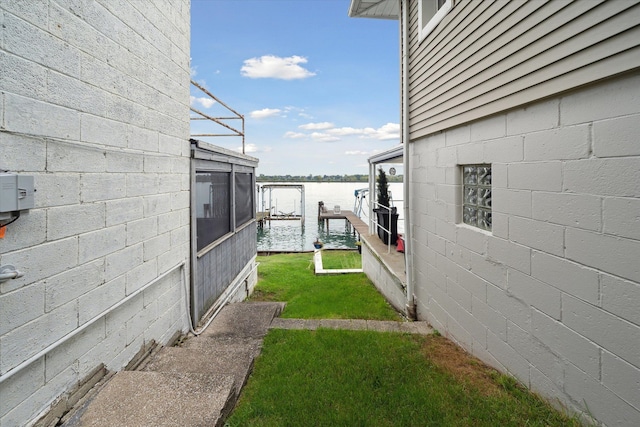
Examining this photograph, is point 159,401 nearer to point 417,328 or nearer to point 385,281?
point 417,328

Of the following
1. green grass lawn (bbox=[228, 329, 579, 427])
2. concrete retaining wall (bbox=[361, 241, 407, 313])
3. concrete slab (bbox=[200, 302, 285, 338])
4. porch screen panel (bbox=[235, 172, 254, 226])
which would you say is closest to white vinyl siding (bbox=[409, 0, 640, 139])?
green grass lawn (bbox=[228, 329, 579, 427])

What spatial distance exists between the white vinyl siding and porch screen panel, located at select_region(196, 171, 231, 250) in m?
3.16

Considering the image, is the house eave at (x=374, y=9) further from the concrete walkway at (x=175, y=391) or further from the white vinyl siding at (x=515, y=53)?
the concrete walkway at (x=175, y=391)

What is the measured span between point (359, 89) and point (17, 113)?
73.9 ft

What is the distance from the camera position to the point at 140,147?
3082 mm

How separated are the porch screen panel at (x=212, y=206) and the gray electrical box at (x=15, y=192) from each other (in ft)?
8.59

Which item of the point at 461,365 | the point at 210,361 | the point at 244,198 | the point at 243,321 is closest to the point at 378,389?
the point at 461,365

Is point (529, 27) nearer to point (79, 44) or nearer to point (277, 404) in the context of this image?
point (79, 44)

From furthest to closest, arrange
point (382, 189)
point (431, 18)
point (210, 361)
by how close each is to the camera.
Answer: point (382, 189)
point (431, 18)
point (210, 361)

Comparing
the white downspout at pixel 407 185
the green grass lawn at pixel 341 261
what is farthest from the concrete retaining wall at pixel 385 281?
the green grass lawn at pixel 341 261

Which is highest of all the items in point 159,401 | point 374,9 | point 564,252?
point 374,9

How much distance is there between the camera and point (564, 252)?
7.44 ft

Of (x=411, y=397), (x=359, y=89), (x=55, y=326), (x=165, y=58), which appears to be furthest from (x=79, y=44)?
(x=359, y=89)

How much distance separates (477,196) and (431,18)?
9.06 ft
